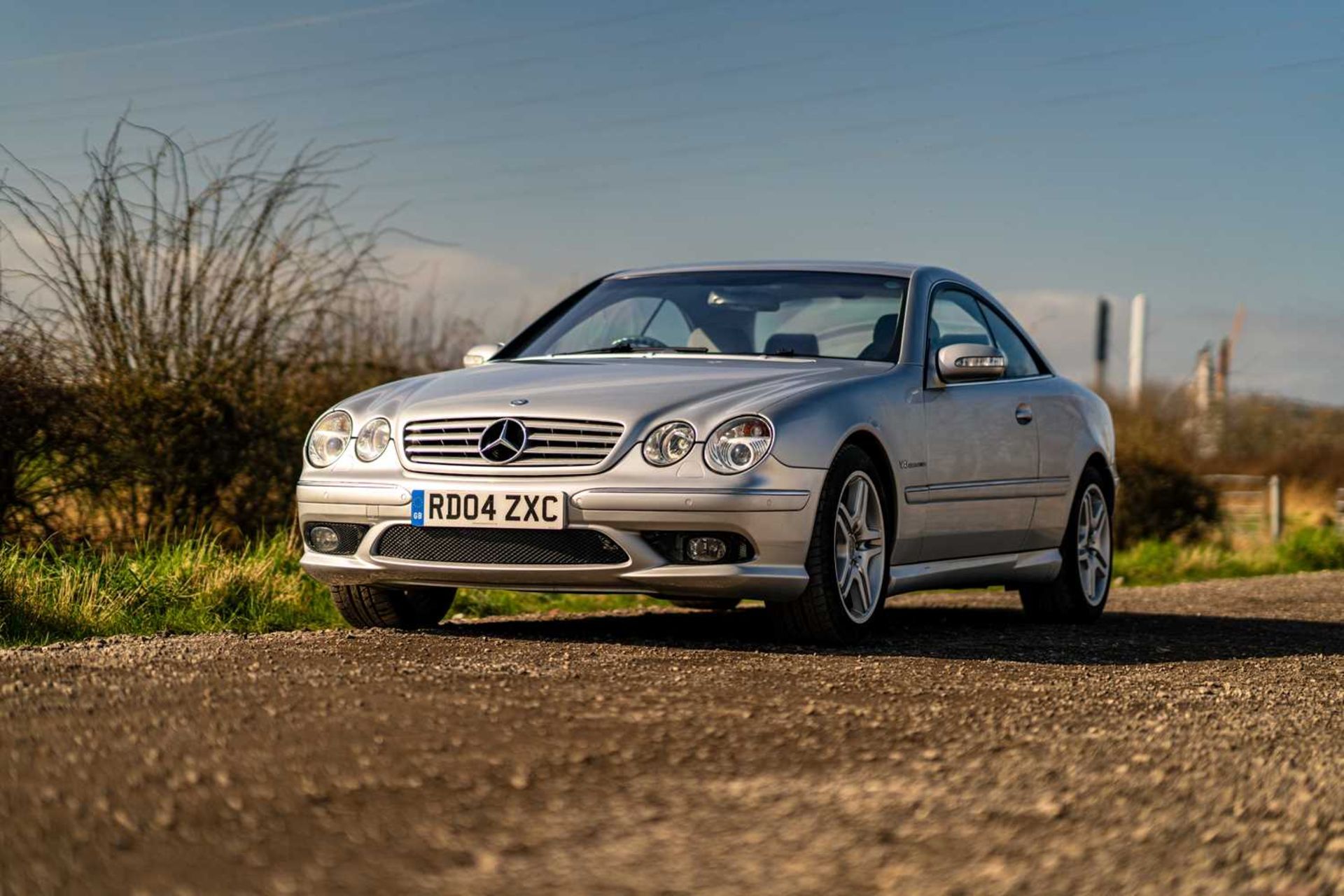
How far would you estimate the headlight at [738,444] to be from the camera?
6.14 m

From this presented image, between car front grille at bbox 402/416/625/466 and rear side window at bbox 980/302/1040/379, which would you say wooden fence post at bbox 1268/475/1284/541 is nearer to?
rear side window at bbox 980/302/1040/379

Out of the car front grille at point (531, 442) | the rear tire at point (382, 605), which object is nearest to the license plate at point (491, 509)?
the car front grille at point (531, 442)

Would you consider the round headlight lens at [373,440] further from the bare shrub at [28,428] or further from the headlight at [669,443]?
the bare shrub at [28,428]

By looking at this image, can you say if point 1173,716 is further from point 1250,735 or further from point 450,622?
point 450,622

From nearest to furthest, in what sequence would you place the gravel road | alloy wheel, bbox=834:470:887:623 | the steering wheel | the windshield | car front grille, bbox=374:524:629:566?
1. the gravel road
2. car front grille, bbox=374:524:629:566
3. alloy wheel, bbox=834:470:887:623
4. the windshield
5. the steering wheel

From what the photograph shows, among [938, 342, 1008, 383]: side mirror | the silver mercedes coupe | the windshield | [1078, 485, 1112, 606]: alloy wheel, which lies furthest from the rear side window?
the windshield

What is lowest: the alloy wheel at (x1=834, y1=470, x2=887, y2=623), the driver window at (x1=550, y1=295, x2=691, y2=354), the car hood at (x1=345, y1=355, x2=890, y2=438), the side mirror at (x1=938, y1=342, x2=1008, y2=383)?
the alloy wheel at (x1=834, y1=470, x2=887, y2=623)

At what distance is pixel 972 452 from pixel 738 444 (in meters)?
1.76

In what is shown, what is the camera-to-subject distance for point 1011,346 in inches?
340

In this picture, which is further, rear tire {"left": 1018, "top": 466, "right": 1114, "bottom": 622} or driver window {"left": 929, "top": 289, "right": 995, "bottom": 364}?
rear tire {"left": 1018, "top": 466, "right": 1114, "bottom": 622}

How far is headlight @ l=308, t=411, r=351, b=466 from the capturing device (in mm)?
6746

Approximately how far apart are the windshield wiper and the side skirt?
4.04 feet

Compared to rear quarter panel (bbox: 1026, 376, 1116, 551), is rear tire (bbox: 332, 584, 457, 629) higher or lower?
lower

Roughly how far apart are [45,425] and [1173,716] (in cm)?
666
